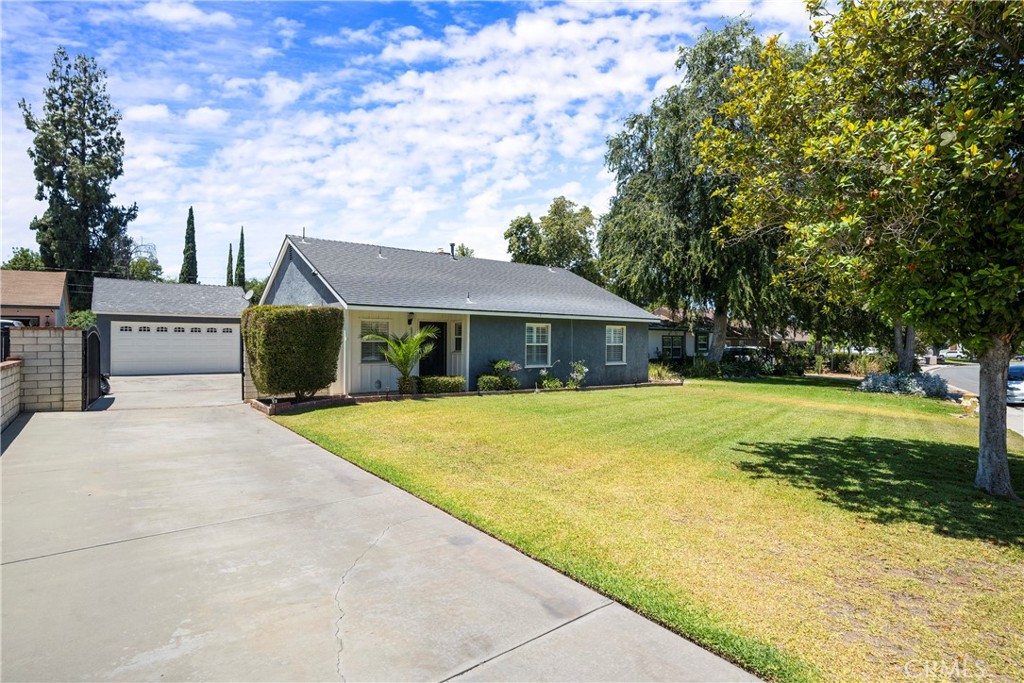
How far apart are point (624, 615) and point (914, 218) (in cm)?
555

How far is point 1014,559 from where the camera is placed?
4660 mm

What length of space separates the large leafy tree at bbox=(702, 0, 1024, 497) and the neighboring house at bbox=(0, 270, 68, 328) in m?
28.2

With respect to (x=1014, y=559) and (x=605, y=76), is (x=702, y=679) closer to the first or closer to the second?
(x=1014, y=559)

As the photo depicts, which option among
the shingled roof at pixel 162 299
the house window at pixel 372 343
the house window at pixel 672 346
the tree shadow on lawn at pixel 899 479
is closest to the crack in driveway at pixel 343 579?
the tree shadow on lawn at pixel 899 479

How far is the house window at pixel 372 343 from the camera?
49.8 ft

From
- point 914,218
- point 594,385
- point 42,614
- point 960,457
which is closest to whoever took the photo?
point 42,614

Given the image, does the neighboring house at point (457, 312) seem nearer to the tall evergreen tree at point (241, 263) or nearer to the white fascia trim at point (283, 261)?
the white fascia trim at point (283, 261)

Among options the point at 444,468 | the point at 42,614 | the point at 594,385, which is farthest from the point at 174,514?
the point at 594,385

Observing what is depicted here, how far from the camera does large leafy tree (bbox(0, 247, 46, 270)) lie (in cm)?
4031

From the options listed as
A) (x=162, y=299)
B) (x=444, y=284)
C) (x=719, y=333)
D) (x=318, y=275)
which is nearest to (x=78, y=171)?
(x=162, y=299)

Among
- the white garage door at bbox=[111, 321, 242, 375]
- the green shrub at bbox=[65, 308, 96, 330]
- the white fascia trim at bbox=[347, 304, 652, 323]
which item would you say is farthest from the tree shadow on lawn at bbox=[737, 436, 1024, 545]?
the green shrub at bbox=[65, 308, 96, 330]

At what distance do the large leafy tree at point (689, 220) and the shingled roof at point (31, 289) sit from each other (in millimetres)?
26735

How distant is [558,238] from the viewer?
1489 inches

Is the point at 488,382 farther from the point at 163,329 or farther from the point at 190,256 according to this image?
the point at 190,256
